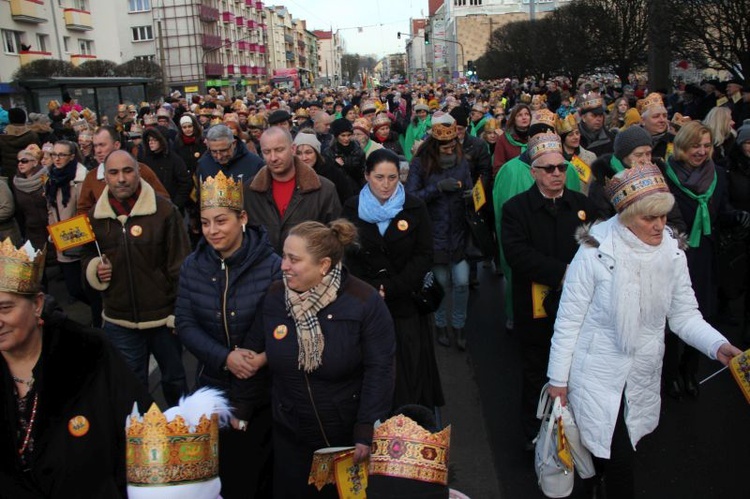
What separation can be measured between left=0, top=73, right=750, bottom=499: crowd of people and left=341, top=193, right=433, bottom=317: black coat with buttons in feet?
0.05

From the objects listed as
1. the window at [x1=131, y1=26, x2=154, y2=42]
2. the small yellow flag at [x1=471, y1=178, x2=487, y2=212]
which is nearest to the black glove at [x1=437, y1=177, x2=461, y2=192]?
the small yellow flag at [x1=471, y1=178, x2=487, y2=212]

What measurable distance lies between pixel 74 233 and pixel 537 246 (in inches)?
118

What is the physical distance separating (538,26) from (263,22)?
77.0m

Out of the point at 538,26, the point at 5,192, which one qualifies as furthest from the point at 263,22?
the point at 5,192

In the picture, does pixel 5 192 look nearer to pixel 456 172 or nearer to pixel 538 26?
pixel 456 172

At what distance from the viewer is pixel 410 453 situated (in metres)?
2.36

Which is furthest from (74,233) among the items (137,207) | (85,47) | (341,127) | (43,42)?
(85,47)

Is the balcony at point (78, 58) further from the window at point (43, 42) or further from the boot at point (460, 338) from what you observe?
the boot at point (460, 338)

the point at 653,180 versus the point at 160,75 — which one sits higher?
the point at 160,75

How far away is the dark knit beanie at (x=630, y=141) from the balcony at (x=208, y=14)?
2620 inches

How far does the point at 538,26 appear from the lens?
1353 inches

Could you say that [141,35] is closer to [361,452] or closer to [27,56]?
[27,56]

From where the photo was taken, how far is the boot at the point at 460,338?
21.3ft

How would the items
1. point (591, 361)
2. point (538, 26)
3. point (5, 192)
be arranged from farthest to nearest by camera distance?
point (538, 26) < point (5, 192) < point (591, 361)
